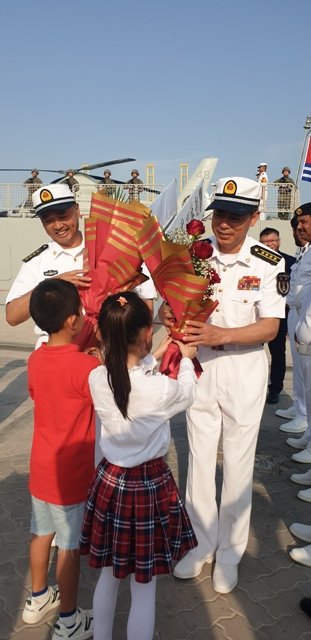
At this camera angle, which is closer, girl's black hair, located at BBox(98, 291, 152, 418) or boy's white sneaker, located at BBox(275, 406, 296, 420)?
girl's black hair, located at BBox(98, 291, 152, 418)

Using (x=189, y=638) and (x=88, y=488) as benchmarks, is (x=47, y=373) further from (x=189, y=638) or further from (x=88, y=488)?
(x=189, y=638)

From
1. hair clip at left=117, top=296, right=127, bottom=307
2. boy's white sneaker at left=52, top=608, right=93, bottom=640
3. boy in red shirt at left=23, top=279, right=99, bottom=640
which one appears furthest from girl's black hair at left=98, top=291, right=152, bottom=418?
boy's white sneaker at left=52, top=608, right=93, bottom=640

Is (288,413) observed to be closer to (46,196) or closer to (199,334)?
(199,334)

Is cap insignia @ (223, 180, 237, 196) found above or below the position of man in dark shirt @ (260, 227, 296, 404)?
above

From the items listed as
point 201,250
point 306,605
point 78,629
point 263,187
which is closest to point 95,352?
point 201,250

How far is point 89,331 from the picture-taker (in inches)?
95.3

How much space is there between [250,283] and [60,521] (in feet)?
4.90

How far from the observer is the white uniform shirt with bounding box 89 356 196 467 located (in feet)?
5.94

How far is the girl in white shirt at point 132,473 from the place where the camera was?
1.79 m

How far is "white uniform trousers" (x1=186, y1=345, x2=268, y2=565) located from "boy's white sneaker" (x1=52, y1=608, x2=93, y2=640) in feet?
2.40

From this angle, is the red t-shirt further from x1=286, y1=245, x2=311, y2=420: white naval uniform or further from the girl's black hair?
x1=286, y1=245, x2=311, y2=420: white naval uniform

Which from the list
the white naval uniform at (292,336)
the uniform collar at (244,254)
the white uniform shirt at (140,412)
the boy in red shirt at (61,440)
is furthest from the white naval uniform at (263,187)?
the white uniform shirt at (140,412)

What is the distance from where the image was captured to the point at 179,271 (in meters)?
2.04

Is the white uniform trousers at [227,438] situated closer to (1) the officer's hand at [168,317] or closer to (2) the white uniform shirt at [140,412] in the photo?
(1) the officer's hand at [168,317]
